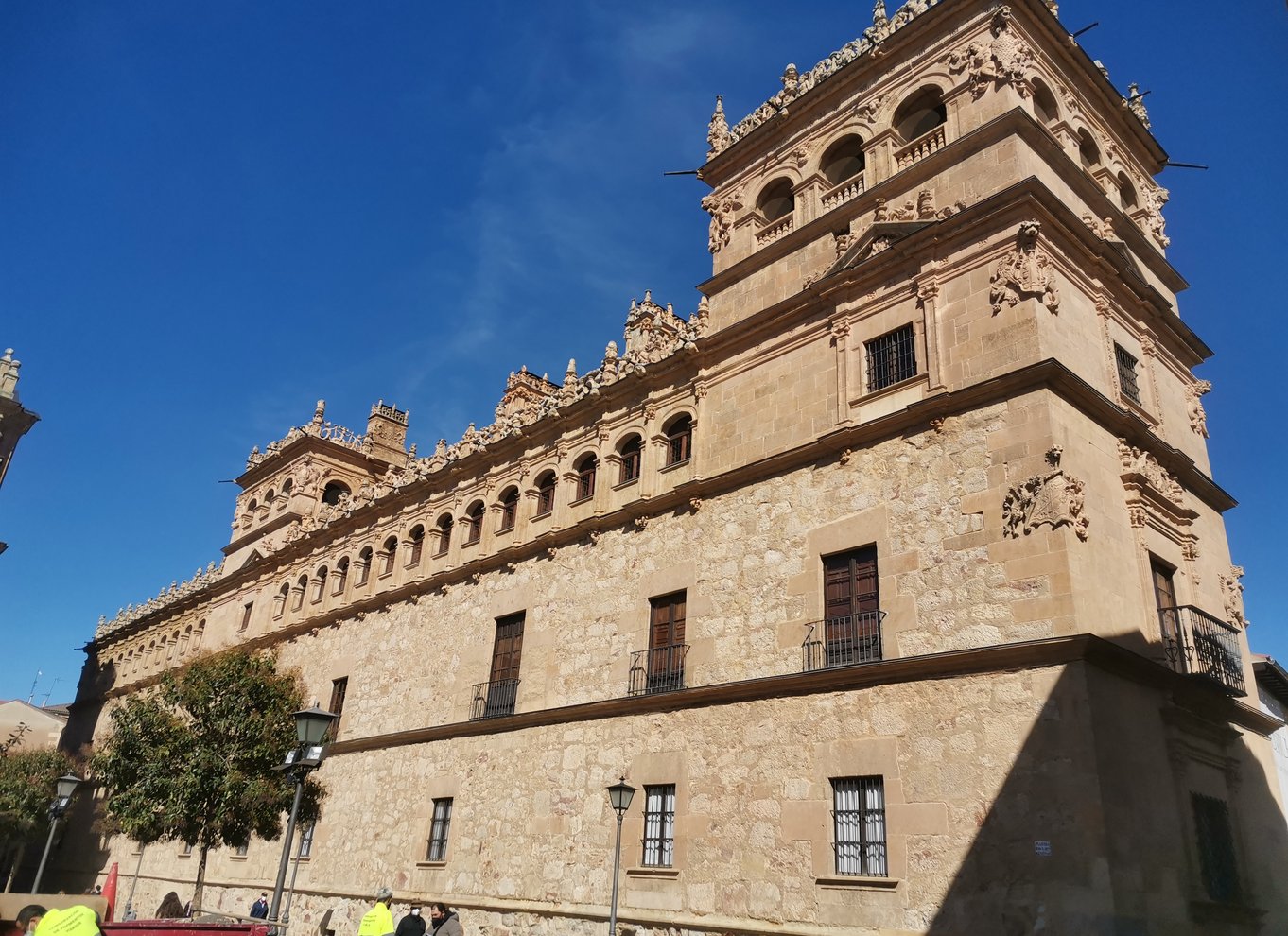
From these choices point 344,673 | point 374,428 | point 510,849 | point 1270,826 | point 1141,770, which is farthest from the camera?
point 374,428

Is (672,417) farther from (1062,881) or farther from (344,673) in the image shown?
(344,673)

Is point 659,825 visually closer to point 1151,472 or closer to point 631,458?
point 631,458

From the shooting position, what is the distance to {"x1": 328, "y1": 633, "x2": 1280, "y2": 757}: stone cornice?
11.2m

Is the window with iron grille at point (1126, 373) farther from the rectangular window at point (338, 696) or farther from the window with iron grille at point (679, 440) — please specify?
the rectangular window at point (338, 696)

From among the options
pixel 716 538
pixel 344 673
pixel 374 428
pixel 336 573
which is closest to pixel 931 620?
pixel 716 538

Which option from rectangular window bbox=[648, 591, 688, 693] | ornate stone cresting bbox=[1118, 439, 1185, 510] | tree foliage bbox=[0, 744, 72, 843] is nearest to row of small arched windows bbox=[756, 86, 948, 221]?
ornate stone cresting bbox=[1118, 439, 1185, 510]

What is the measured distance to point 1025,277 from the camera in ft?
43.6

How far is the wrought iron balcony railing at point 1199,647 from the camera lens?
42.4 feet

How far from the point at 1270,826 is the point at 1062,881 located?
5955 millimetres

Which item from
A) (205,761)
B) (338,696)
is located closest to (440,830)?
(205,761)

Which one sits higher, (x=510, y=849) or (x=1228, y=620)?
(x=1228, y=620)

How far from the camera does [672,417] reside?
60.4 feet

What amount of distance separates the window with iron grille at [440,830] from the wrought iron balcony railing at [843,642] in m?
9.12

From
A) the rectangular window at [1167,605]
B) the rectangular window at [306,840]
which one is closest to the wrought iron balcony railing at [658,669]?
the rectangular window at [1167,605]
